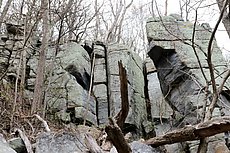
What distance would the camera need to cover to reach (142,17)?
69.3 ft

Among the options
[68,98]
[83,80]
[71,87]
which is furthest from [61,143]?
[83,80]

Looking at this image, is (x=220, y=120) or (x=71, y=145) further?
(x=71, y=145)

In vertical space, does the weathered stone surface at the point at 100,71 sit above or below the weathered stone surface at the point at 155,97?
above

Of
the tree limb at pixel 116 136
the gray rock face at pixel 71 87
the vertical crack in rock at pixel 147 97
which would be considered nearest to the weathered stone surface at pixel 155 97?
the vertical crack in rock at pixel 147 97

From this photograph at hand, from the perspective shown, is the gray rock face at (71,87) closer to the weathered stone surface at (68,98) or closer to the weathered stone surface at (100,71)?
the weathered stone surface at (68,98)

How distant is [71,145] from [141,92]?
6755 millimetres

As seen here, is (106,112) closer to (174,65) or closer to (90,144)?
(174,65)

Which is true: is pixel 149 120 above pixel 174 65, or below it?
below

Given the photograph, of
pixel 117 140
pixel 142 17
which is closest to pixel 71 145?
pixel 117 140

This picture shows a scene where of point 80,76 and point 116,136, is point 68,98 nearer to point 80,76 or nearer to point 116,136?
point 80,76

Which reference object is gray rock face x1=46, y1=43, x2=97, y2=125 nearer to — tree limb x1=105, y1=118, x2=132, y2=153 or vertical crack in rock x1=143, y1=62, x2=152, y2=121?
vertical crack in rock x1=143, y1=62, x2=152, y2=121

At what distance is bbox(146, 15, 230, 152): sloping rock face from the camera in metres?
8.62

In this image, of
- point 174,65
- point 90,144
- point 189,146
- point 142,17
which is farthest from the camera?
point 142,17

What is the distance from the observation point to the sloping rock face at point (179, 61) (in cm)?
862
